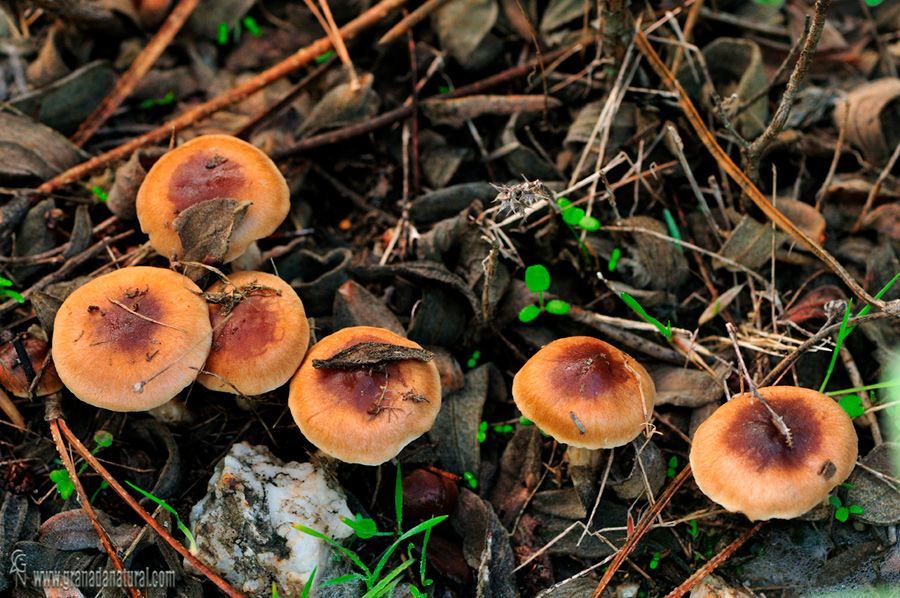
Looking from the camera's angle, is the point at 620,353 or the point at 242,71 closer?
the point at 620,353

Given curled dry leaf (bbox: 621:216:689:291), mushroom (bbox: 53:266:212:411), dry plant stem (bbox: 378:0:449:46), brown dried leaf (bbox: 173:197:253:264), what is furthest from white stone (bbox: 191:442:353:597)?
dry plant stem (bbox: 378:0:449:46)

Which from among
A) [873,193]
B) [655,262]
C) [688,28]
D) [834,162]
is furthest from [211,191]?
[873,193]

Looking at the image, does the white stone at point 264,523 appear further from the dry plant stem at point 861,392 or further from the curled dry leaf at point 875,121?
the curled dry leaf at point 875,121

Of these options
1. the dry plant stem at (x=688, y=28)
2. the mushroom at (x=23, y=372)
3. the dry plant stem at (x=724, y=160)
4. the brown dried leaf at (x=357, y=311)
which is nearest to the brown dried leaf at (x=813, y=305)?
the dry plant stem at (x=724, y=160)

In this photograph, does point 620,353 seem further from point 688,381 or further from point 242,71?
point 242,71

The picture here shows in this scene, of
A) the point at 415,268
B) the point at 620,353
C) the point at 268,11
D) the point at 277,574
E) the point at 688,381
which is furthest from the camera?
the point at 268,11

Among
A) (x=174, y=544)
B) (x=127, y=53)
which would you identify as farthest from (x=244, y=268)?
(x=127, y=53)
